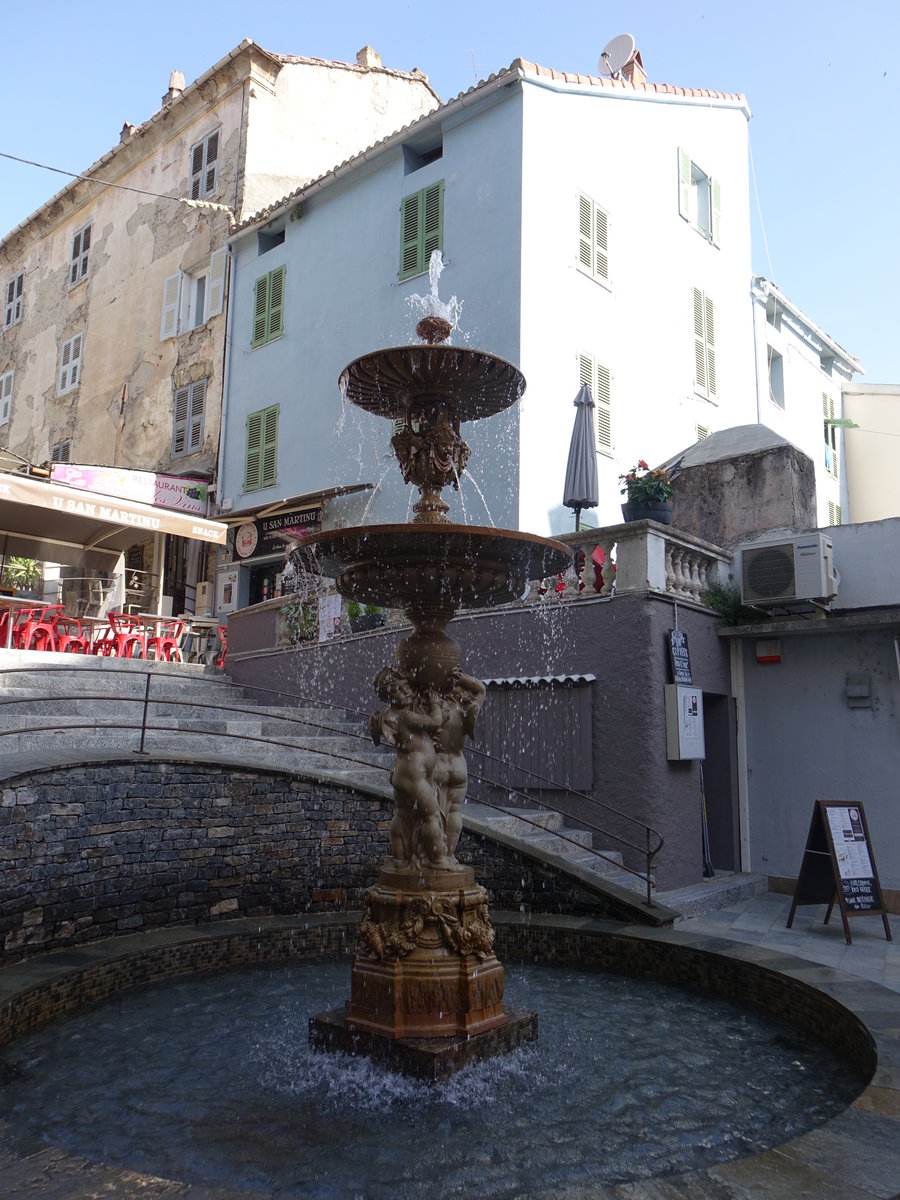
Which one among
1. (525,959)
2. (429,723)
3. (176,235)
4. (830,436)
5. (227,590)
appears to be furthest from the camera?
(830,436)

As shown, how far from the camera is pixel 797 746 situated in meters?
10.1

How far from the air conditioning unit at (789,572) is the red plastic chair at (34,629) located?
9228 millimetres

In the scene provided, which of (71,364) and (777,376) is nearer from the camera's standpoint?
(777,376)

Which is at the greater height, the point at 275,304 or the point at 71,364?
the point at 71,364

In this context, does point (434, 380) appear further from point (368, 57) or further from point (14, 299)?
point (14, 299)

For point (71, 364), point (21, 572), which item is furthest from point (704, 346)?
point (71, 364)

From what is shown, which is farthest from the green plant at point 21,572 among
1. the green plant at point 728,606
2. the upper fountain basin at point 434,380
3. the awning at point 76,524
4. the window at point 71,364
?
the upper fountain basin at point 434,380

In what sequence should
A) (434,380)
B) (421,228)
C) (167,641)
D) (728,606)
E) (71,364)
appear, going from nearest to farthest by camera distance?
(434,380), (728,606), (167,641), (421,228), (71,364)

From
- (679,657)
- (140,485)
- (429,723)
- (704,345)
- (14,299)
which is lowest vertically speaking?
(429,723)

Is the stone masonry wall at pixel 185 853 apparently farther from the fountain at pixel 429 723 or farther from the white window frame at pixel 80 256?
the white window frame at pixel 80 256

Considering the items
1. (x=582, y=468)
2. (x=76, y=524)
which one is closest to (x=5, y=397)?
(x=76, y=524)

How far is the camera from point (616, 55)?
63.1 feet

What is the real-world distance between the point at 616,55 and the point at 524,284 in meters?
8.51

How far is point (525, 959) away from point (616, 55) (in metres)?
19.0
